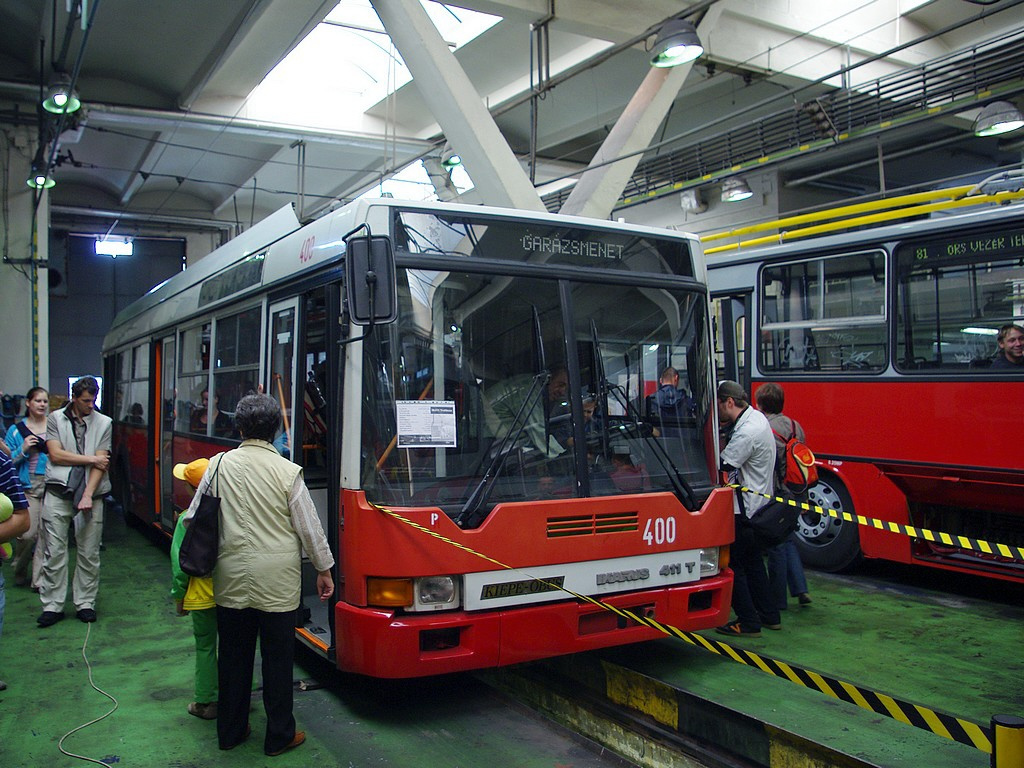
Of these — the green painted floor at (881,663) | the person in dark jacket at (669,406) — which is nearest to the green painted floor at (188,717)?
the green painted floor at (881,663)

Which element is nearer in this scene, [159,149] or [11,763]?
[11,763]

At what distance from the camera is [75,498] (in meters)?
6.86

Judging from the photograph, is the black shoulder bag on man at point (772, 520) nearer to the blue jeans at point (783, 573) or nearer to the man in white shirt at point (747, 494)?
the man in white shirt at point (747, 494)

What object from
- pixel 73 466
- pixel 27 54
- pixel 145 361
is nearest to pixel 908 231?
pixel 73 466

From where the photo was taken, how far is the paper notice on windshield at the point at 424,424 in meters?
4.54

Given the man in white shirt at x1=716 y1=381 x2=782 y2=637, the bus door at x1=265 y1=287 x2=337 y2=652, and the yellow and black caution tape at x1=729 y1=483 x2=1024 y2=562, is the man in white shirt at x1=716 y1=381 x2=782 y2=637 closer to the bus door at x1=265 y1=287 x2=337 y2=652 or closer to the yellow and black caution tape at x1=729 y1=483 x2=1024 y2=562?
the yellow and black caution tape at x1=729 y1=483 x2=1024 y2=562

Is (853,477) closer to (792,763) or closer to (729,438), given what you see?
(729,438)

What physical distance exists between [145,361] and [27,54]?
634 cm

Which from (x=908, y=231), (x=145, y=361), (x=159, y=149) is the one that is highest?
(x=159, y=149)

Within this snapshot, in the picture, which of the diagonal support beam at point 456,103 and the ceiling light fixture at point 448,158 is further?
the ceiling light fixture at point 448,158

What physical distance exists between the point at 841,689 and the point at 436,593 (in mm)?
1994

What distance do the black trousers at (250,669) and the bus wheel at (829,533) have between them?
5227 mm

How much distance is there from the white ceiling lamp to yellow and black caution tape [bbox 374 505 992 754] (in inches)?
327

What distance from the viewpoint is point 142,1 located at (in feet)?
37.9
